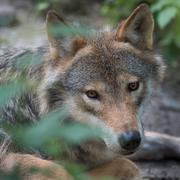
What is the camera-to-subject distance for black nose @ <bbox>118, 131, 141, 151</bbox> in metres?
3.92

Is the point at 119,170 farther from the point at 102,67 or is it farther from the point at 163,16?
the point at 163,16

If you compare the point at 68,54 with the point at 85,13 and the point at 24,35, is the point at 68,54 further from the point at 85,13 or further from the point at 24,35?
the point at 85,13

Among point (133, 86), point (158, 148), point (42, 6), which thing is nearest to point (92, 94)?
point (133, 86)

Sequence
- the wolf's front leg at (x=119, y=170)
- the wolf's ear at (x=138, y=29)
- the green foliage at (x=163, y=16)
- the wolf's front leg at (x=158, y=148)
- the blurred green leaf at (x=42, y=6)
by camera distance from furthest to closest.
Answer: the blurred green leaf at (x=42, y=6) < the green foliage at (x=163, y=16) < the wolf's front leg at (x=158, y=148) < the wolf's front leg at (x=119, y=170) < the wolf's ear at (x=138, y=29)

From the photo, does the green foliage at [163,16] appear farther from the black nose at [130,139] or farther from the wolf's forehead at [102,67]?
the black nose at [130,139]

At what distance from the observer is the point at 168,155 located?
605 centimetres

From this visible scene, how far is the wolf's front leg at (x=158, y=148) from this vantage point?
19.5 feet

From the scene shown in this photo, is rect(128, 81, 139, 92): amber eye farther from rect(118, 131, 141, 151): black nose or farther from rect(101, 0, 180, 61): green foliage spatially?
rect(101, 0, 180, 61): green foliage

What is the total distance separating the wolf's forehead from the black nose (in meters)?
0.51

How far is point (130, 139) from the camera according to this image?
3.93m

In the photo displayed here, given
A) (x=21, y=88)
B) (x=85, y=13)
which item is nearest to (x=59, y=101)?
(x=21, y=88)

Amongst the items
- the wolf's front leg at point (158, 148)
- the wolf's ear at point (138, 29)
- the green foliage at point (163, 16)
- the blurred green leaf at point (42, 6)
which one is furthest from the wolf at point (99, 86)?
the blurred green leaf at point (42, 6)

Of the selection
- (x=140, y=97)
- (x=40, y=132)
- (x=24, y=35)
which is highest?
(x=24, y=35)

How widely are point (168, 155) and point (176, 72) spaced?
2.88 m
